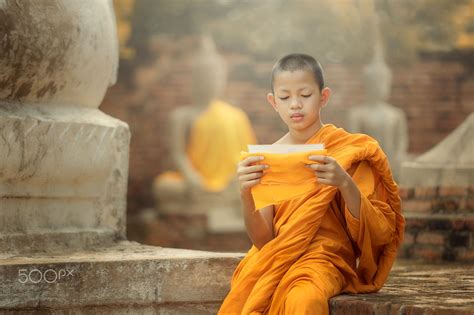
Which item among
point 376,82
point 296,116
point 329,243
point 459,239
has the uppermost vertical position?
point 296,116

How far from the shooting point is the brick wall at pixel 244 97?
1045 cm

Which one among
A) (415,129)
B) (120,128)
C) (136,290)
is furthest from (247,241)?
(136,290)

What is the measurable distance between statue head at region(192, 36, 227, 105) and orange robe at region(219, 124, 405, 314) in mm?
7345

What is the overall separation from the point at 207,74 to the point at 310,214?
746 cm

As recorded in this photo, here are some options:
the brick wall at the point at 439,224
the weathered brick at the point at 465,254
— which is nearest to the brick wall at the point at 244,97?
the brick wall at the point at 439,224

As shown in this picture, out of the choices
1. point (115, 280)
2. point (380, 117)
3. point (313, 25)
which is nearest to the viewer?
point (115, 280)

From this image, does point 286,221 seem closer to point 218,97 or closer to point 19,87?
point 19,87

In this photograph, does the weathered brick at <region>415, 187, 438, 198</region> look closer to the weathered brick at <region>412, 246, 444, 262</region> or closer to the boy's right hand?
the weathered brick at <region>412, 246, 444, 262</region>

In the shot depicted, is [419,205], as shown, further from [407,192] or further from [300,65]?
[300,65]

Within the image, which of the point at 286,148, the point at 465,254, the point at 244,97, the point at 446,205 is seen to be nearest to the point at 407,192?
the point at 446,205

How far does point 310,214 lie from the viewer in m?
2.80

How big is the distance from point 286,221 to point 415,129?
8.16m

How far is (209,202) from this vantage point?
32.9 ft

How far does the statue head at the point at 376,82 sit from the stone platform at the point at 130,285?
7238mm
